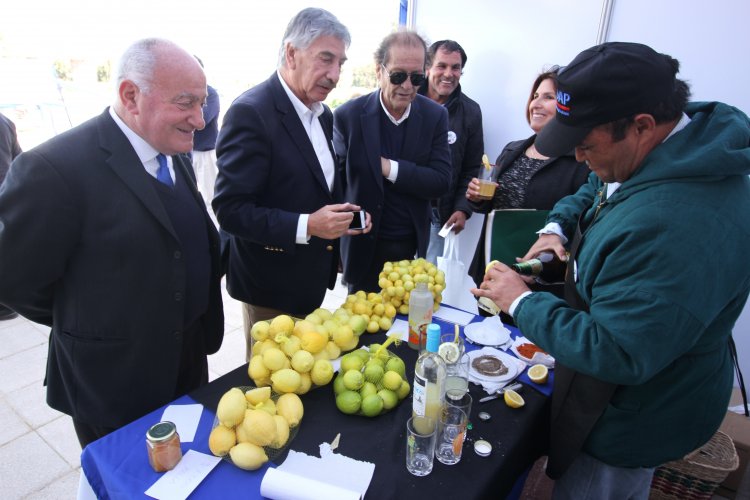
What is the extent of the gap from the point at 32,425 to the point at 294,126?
2.52 m

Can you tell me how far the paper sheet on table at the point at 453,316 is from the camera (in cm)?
195

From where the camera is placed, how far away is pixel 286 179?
1950 mm

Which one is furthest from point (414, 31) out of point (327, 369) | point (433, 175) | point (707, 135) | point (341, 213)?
point (327, 369)

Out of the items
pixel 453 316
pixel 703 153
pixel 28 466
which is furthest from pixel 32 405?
pixel 703 153

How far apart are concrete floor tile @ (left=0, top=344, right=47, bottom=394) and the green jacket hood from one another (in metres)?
3.85

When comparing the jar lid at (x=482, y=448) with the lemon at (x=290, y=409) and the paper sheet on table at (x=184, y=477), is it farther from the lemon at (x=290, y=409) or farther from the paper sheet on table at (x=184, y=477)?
the paper sheet on table at (x=184, y=477)

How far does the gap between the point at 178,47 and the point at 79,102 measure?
24.3ft

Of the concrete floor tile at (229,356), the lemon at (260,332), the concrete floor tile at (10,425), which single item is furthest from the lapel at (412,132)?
the concrete floor tile at (10,425)

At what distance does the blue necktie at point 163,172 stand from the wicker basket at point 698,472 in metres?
2.80

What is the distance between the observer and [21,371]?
119 inches

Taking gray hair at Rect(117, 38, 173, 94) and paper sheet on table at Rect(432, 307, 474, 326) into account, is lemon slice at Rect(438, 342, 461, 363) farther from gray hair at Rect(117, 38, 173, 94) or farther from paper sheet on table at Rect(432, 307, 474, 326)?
gray hair at Rect(117, 38, 173, 94)

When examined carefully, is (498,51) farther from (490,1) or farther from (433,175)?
(433,175)

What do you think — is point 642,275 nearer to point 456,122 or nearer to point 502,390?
point 502,390

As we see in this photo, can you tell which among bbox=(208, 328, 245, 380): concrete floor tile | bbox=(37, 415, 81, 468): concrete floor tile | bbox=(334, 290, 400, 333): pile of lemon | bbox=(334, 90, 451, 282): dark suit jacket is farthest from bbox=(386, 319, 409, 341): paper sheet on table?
bbox=(37, 415, 81, 468): concrete floor tile
